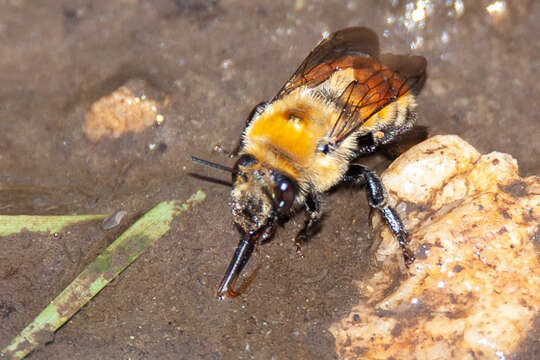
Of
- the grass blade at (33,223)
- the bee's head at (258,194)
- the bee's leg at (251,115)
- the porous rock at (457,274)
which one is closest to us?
the porous rock at (457,274)

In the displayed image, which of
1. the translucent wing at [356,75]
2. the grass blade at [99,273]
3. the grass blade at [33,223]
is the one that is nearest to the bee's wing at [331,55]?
the translucent wing at [356,75]

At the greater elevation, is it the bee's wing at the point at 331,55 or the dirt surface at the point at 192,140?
the bee's wing at the point at 331,55

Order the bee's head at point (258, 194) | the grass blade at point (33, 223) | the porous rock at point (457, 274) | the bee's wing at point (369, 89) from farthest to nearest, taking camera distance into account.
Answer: the grass blade at point (33, 223) → the bee's wing at point (369, 89) → the bee's head at point (258, 194) → the porous rock at point (457, 274)

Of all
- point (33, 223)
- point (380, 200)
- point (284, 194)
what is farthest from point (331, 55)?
point (33, 223)

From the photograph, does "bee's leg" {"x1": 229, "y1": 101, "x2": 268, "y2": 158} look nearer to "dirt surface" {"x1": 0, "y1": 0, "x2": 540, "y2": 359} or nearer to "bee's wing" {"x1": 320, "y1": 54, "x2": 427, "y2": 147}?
"dirt surface" {"x1": 0, "y1": 0, "x2": 540, "y2": 359}

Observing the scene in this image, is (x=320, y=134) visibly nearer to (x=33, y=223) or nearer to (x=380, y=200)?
(x=380, y=200)

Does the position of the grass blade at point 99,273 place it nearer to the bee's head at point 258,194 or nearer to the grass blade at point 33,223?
the grass blade at point 33,223
